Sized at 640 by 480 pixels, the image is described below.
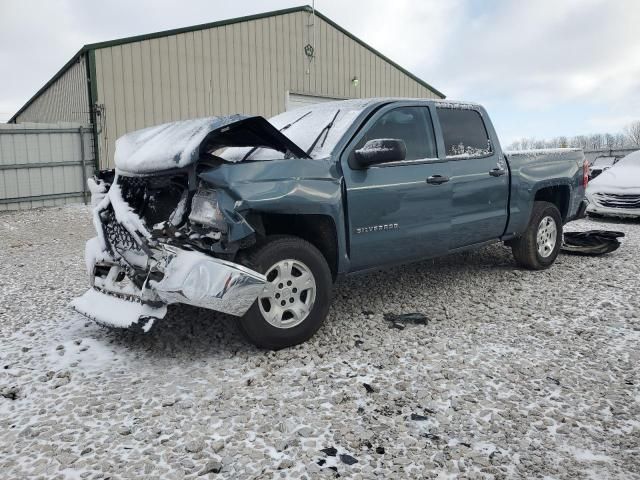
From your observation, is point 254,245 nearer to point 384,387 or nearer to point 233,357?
point 233,357

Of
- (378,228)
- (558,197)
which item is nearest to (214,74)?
(558,197)

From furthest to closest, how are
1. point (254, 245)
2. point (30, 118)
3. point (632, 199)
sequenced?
point (30, 118)
point (632, 199)
point (254, 245)

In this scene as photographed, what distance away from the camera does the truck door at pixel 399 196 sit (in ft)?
13.4

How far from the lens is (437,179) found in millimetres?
4648

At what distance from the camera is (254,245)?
3621mm

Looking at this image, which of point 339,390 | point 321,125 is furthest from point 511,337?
point 321,125

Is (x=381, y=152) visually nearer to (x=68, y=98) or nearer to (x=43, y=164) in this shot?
(x=43, y=164)

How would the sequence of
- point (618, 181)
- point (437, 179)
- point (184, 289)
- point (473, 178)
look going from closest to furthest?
point (184, 289) → point (437, 179) → point (473, 178) → point (618, 181)

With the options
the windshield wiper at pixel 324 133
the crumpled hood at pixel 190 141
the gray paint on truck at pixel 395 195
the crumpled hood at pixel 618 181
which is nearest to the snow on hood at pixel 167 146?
the crumpled hood at pixel 190 141

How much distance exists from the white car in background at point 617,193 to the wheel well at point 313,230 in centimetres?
823

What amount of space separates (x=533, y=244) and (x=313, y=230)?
322cm

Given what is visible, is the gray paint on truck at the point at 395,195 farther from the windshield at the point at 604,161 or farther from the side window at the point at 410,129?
the windshield at the point at 604,161

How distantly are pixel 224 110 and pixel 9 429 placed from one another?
1251 cm

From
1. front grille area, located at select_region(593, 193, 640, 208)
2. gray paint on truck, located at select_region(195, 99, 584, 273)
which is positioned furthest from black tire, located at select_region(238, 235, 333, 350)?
front grille area, located at select_region(593, 193, 640, 208)
